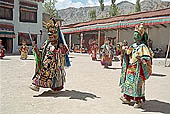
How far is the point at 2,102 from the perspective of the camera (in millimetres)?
4074

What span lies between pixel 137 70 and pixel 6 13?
1974cm

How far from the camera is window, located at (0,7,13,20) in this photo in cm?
2041

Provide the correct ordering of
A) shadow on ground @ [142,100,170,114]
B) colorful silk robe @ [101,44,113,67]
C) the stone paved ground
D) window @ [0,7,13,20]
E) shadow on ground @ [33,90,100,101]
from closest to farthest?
the stone paved ground
shadow on ground @ [142,100,170,114]
shadow on ground @ [33,90,100,101]
colorful silk robe @ [101,44,113,67]
window @ [0,7,13,20]

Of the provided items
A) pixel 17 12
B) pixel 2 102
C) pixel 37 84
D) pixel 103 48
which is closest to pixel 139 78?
pixel 37 84

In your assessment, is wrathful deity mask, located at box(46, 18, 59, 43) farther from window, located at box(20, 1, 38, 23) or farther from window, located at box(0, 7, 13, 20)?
window, located at box(20, 1, 38, 23)

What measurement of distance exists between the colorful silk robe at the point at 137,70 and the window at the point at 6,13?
62.5 ft

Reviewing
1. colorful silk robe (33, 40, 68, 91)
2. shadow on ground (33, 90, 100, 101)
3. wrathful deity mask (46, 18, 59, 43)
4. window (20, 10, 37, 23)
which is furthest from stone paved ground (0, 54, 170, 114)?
window (20, 10, 37, 23)

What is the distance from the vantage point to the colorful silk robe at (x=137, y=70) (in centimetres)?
395

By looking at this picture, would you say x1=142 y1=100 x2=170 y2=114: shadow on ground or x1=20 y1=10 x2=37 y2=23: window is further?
x1=20 y1=10 x2=37 y2=23: window

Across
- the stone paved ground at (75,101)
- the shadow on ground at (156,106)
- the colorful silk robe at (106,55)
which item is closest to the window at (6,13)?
the colorful silk robe at (106,55)

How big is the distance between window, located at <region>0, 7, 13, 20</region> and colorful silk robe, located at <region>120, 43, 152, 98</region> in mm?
19053

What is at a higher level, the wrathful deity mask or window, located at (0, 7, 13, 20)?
window, located at (0, 7, 13, 20)

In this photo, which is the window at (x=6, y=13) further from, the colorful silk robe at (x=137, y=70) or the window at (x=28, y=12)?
the colorful silk robe at (x=137, y=70)

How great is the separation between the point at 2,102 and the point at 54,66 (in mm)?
1368
